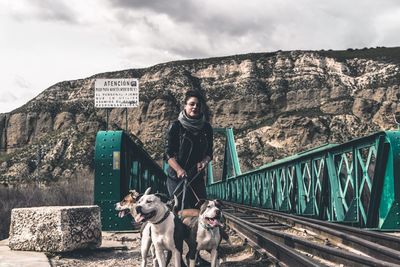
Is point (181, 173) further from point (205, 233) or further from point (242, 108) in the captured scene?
point (242, 108)

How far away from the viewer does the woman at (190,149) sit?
535 cm

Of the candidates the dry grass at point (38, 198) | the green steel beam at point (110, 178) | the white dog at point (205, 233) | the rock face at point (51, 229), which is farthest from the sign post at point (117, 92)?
the white dog at point (205, 233)

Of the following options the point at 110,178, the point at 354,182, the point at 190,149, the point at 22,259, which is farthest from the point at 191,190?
the point at 354,182

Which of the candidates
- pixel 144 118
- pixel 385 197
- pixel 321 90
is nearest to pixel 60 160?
pixel 144 118

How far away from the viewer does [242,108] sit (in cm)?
10681

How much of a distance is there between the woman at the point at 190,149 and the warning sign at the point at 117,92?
23329 mm

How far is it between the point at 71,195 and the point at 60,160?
1777 inches

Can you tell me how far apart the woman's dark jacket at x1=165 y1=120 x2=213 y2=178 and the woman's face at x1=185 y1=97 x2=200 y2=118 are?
166 mm

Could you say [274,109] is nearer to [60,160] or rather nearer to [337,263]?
[60,160]

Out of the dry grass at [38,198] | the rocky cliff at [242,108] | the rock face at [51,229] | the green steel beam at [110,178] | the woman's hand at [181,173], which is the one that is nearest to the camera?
the woman's hand at [181,173]

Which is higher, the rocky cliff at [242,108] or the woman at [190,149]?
the rocky cliff at [242,108]

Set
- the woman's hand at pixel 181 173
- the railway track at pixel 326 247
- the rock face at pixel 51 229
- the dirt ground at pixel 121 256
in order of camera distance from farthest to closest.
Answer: the rock face at pixel 51 229, the dirt ground at pixel 121 256, the woman's hand at pixel 181 173, the railway track at pixel 326 247

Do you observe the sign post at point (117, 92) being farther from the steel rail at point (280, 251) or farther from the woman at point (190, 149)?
the woman at point (190, 149)

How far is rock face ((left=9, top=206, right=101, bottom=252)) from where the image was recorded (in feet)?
21.0
